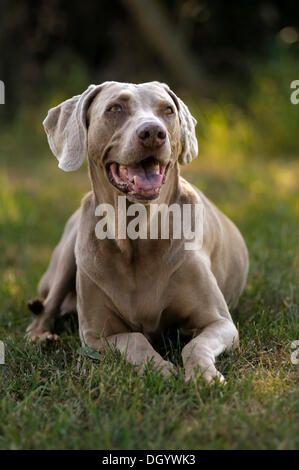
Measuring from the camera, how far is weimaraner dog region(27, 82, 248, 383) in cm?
294

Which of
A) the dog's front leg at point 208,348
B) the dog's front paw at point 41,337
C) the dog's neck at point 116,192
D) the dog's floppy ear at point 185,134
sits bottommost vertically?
the dog's front paw at point 41,337

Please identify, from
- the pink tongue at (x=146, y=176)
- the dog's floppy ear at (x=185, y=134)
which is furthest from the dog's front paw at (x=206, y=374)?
the dog's floppy ear at (x=185, y=134)

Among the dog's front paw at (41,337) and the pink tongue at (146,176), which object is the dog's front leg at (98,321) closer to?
the dog's front paw at (41,337)

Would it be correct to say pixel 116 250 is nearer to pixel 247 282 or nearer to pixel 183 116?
pixel 183 116

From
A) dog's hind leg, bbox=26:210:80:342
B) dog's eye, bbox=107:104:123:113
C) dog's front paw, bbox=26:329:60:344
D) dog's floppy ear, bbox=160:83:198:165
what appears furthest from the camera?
dog's hind leg, bbox=26:210:80:342

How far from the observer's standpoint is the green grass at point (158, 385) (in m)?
2.33

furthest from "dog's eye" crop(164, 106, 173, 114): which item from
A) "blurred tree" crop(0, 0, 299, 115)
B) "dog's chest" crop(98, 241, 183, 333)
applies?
"blurred tree" crop(0, 0, 299, 115)

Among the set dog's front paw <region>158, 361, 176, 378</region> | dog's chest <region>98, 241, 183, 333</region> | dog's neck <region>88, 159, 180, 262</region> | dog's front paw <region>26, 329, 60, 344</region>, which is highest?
dog's neck <region>88, 159, 180, 262</region>

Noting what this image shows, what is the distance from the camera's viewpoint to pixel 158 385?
2.66m

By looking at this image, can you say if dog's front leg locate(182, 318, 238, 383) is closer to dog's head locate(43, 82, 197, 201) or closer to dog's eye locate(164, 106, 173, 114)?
dog's head locate(43, 82, 197, 201)

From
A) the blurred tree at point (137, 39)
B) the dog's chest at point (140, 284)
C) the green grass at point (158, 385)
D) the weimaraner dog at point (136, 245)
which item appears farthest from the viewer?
the blurred tree at point (137, 39)

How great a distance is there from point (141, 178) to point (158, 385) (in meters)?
0.86

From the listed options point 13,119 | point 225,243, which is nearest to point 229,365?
point 225,243

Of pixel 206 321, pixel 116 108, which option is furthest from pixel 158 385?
pixel 116 108
